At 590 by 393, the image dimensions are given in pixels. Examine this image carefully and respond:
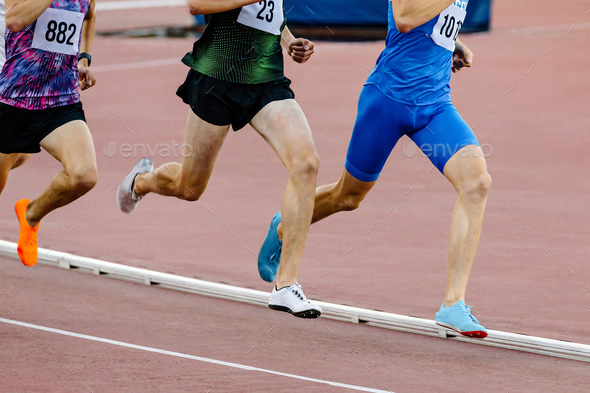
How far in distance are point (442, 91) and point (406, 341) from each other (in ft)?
5.94

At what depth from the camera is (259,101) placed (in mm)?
5359

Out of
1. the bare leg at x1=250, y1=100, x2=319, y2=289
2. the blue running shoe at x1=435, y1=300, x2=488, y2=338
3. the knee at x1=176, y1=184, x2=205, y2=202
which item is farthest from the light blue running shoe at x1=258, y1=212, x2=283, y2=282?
the blue running shoe at x1=435, y1=300, x2=488, y2=338

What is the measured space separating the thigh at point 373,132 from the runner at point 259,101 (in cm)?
41

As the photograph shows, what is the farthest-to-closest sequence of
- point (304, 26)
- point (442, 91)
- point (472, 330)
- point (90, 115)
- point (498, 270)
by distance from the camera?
point (304, 26) → point (90, 115) → point (498, 270) → point (442, 91) → point (472, 330)

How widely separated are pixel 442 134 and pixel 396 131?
36 centimetres

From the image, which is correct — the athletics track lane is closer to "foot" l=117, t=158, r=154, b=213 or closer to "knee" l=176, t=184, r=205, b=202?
"foot" l=117, t=158, r=154, b=213

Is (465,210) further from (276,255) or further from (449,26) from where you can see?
(276,255)

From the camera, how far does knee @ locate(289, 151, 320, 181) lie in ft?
16.7

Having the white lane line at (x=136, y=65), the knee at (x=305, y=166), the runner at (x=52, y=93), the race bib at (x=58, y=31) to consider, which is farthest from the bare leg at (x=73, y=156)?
the white lane line at (x=136, y=65)

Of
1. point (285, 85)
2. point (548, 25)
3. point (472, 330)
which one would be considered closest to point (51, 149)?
point (285, 85)

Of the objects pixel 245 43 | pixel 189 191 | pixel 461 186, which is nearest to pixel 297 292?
pixel 461 186

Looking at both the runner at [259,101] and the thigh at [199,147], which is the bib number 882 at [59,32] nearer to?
the runner at [259,101]

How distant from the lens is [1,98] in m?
5.83

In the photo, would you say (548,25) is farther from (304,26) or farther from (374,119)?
(374,119)
